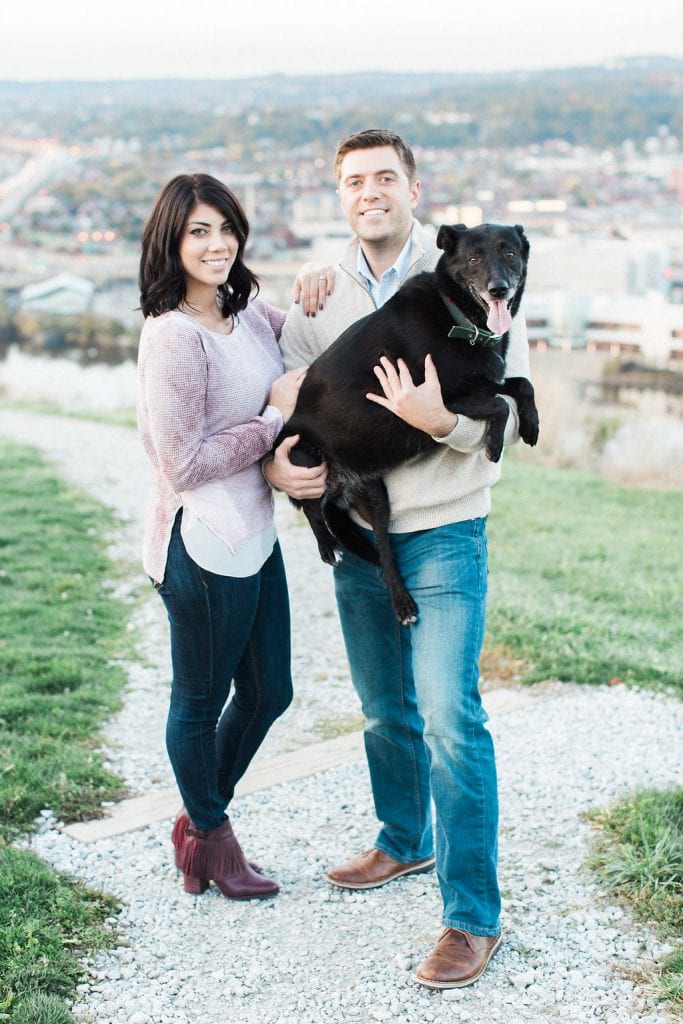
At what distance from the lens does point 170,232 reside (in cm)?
265

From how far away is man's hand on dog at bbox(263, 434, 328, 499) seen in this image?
2.79 m

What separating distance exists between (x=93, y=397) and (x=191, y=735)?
17480 mm

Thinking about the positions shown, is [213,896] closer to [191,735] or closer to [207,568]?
[191,735]

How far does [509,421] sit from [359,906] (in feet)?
4.96

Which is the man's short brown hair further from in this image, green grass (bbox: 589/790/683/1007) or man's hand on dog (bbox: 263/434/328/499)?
green grass (bbox: 589/790/683/1007)

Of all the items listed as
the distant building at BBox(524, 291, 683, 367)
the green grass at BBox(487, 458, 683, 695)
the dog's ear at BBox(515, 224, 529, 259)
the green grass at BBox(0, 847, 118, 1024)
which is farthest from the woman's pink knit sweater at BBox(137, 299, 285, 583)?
the distant building at BBox(524, 291, 683, 367)

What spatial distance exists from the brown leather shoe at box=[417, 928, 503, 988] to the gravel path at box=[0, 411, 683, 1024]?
0.03 meters

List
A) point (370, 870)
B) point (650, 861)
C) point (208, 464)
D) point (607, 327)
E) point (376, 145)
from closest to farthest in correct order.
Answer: point (208, 464)
point (376, 145)
point (650, 861)
point (370, 870)
point (607, 327)

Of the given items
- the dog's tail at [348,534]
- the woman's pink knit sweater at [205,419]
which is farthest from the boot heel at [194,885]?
the dog's tail at [348,534]

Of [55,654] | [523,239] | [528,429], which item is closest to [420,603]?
[528,429]

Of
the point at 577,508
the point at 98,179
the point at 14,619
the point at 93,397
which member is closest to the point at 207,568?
the point at 14,619

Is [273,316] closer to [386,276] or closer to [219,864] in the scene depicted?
[386,276]

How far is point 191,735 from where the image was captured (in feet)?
9.29

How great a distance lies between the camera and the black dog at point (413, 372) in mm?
2617
